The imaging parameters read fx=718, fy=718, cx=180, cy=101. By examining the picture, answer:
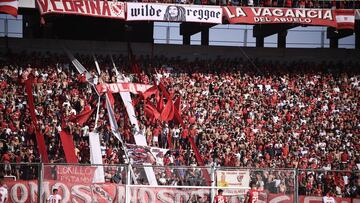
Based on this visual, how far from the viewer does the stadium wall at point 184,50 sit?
124 feet

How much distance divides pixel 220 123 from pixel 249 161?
3.33 m

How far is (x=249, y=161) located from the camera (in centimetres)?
2958

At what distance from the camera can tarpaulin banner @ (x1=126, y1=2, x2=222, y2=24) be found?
35562mm

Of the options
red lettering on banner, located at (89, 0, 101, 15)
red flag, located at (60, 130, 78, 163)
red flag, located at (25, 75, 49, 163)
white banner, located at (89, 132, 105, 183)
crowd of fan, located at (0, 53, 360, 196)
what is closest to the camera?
red flag, located at (25, 75, 49, 163)

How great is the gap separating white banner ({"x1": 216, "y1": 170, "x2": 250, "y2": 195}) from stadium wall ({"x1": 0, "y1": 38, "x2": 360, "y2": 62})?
1880 cm

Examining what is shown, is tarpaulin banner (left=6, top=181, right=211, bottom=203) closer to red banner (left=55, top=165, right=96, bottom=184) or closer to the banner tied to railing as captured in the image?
red banner (left=55, top=165, right=96, bottom=184)

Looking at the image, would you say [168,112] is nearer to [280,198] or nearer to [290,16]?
[290,16]

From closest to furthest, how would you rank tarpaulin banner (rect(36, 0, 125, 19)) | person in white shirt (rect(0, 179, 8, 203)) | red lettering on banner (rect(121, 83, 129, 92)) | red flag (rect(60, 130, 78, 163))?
person in white shirt (rect(0, 179, 8, 203)) < red flag (rect(60, 130, 78, 163)) < red lettering on banner (rect(121, 83, 129, 92)) < tarpaulin banner (rect(36, 0, 125, 19))

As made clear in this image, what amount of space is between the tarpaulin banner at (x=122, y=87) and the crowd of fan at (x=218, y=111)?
547mm

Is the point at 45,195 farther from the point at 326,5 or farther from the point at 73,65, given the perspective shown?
the point at 326,5

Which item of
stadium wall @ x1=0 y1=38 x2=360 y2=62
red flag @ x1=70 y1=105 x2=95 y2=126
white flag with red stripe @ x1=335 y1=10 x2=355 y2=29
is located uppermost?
white flag with red stripe @ x1=335 y1=10 x2=355 y2=29

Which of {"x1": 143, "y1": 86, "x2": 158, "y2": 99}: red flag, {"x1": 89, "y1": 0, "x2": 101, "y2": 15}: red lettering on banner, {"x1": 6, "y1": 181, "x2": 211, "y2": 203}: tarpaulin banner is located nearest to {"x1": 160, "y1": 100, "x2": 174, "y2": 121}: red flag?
{"x1": 143, "y1": 86, "x2": 158, "y2": 99}: red flag

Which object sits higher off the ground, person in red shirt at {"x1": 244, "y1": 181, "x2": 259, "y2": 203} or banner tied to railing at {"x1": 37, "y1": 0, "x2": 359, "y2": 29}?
banner tied to railing at {"x1": 37, "y1": 0, "x2": 359, "y2": 29}

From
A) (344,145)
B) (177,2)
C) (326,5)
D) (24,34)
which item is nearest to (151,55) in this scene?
(177,2)
